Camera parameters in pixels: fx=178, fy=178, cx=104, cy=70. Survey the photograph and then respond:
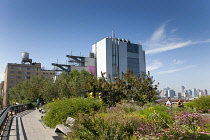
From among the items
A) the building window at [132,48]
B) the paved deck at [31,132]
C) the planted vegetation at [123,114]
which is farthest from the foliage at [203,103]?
the building window at [132,48]

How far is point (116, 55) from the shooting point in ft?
245

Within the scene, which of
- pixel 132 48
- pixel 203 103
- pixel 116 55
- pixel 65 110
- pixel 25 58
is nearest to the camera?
pixel 65 110

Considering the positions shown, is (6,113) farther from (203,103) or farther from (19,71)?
(19,71)

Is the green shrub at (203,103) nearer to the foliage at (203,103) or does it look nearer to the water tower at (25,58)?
the foliage at (203,103)

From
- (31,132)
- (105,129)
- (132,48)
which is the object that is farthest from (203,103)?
(132,48)

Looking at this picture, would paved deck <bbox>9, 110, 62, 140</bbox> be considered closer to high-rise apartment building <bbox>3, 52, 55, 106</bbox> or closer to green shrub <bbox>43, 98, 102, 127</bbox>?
green shrub <bbox>43, 98, 102, 127</bbox>

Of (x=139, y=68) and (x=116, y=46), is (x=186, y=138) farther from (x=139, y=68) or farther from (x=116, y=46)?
(x=139, y=68)

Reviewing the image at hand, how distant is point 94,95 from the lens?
1631cm

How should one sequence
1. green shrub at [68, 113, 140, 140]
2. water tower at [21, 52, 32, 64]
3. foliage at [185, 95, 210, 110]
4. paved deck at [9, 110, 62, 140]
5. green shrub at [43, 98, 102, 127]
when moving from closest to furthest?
green shrub at [68, 113, 140, 140] → paved deck at [9, 110, 62, 140] → green shrub at [43, 98, 102, 127] → foliage at [185, 95, 210, 110] → water tower at [21, 52, 32, 64]

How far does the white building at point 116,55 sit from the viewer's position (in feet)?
235

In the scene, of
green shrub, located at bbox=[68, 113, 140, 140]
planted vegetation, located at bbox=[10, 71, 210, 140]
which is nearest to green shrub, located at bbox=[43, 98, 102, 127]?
planted vegetation, located at bbox=[10, 71, 210, 140]

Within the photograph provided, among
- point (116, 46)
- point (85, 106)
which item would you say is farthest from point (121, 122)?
point (116, 46)

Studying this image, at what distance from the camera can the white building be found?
7175 centimetres

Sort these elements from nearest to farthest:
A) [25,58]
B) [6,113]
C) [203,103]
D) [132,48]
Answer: [6,113] < [203,103] < [132,48] < [25,58]
